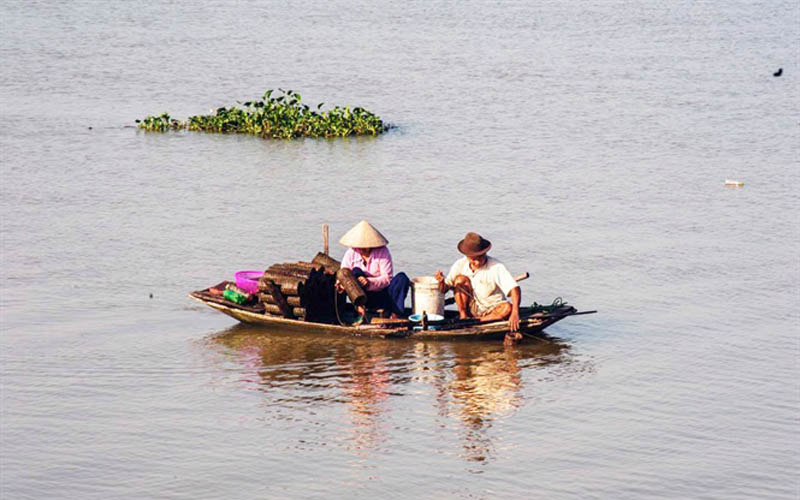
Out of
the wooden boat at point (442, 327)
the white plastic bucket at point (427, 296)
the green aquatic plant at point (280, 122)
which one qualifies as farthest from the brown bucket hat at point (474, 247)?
the green aquatic plant at point (280, 122)

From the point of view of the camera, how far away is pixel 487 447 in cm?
923

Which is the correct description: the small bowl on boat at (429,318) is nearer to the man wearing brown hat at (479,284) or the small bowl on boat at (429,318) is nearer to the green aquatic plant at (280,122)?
the man wearing brown hat at (479,284)

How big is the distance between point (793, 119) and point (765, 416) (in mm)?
14748

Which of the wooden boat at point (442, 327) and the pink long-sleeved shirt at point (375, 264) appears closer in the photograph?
the wooden boat at point (442, 327)

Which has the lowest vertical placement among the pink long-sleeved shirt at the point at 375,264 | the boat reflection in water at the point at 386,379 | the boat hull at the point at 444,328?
the boat reflection in water at the point at 386,379

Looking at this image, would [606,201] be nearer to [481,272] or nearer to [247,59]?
[481,272]

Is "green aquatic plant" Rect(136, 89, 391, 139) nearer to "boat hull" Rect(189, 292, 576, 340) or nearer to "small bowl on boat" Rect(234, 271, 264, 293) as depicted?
"small bowl on boat" Rect(234, 271, 264, 293)

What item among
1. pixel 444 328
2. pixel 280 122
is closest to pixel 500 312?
pixel 444 328

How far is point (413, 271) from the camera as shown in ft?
45.2

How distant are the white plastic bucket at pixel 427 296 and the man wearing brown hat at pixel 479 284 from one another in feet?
0.27

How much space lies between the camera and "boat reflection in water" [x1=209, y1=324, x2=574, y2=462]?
9648 mm

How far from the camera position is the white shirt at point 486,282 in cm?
1129

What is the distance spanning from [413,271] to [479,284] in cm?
249

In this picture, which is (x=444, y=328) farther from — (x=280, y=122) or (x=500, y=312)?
(x=280, y=122)
